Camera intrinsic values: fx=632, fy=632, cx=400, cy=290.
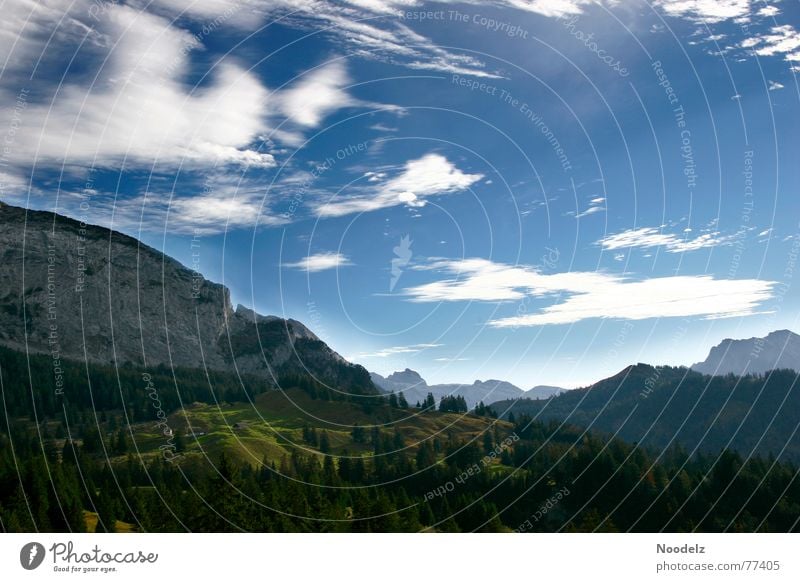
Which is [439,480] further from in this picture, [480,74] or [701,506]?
[480,74]

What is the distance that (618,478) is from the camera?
115 m

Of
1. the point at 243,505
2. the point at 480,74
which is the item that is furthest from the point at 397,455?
the point at 480,74

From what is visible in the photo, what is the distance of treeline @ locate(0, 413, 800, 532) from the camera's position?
191 feet

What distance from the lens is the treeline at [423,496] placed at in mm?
58125
